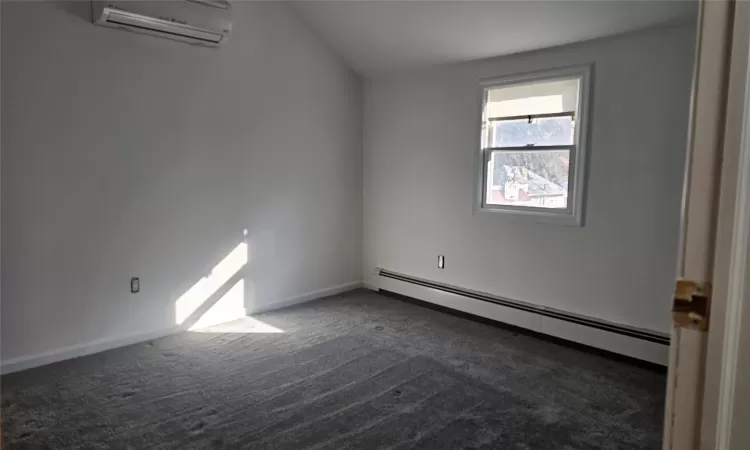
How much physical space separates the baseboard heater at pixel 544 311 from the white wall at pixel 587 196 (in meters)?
0.06

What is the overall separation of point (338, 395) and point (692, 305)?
2.50m

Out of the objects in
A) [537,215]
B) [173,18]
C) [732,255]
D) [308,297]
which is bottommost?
[308,297]

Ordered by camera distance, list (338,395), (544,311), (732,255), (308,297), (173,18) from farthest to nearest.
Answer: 1. (308,297)
2. (544,311)
3. (173,18)
4. (338,395)
5. (732,255)

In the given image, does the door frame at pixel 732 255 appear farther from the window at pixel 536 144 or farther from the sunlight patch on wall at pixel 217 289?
the sunlight patch on wall at pixel 217 289

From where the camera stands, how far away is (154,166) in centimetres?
389

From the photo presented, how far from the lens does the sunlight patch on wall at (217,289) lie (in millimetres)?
4164

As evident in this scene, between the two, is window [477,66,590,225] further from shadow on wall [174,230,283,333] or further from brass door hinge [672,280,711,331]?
brass door hinge [672,280,711,331]

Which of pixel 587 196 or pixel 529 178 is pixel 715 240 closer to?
pixel 587 196

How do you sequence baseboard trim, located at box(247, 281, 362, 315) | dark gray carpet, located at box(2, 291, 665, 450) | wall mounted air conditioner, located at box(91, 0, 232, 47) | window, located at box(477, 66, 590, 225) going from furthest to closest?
baseboard trim, located at box(247, 281, 362, 315) → window, located at box(477, 66, 590, 225) → wall mounted air conditioner, located at box(91, 0, 232, 47) → dark gray carpet, located at box(2, 291, 665, 450)

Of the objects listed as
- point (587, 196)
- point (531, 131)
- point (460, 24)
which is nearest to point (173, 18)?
point (460, 24)

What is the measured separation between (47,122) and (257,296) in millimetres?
2138

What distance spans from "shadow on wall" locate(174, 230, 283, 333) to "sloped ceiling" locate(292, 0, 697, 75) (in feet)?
6.65

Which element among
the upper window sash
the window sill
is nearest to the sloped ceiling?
the upper window sash

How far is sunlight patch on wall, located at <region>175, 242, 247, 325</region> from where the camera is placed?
416 centimetres
